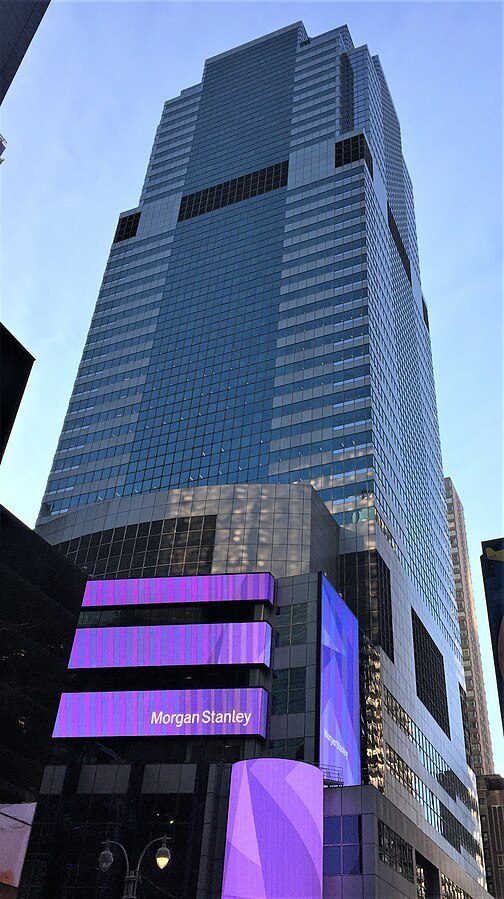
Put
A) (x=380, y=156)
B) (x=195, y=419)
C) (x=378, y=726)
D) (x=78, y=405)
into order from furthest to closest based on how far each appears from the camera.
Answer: (x=380, y=156) → (x=78, y=405) → (x=195, y=419) → (x=378, y=726)

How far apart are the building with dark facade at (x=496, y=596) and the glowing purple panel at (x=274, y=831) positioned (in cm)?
3420

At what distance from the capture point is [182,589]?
73688 millimetres

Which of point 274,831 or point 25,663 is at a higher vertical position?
point 25,663

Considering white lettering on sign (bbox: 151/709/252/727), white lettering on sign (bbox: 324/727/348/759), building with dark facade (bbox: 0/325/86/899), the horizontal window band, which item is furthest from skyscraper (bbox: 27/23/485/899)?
building with dark facade (bbox: 0/325/86/899)

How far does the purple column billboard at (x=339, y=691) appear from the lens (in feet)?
212

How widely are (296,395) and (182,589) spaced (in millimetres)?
44697

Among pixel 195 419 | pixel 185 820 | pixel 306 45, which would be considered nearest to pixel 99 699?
pixel 185 820

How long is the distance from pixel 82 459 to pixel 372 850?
259 feet

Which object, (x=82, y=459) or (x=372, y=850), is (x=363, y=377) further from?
(x=372, y=850)

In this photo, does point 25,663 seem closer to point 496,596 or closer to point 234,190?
point 496,596

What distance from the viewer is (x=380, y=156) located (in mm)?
152250

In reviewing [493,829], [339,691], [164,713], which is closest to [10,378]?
[164,713]

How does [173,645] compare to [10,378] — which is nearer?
[10,378]

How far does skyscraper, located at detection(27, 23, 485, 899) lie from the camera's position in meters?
85.2
